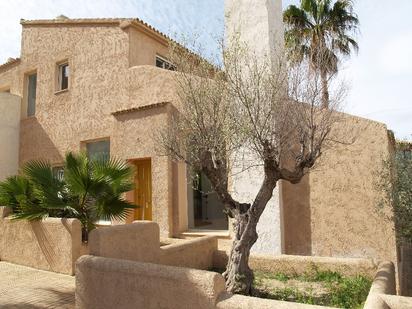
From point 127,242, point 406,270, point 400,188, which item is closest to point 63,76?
point 127,242

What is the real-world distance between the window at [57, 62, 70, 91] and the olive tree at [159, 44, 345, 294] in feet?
36.5

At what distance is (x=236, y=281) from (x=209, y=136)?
2.47 metres

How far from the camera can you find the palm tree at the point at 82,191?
332 inches

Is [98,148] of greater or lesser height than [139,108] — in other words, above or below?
below

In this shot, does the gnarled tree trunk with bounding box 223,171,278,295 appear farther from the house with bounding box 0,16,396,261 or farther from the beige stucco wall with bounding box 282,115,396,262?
the beige stucco wall with bounding box 282,115,396,262

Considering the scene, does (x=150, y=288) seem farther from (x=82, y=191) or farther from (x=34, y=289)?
(x=82, y=191)

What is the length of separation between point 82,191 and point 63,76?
971cm

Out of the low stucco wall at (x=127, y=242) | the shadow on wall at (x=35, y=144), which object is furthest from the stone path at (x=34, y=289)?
the shadow on wall at (x=35, y=144)

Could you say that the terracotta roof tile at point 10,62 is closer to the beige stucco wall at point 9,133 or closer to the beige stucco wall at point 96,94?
the beige stucco wall at point 96,94

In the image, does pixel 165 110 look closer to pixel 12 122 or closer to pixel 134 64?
pixel 134 64

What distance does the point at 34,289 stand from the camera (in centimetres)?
718

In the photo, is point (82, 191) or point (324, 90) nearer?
point (324, 90)

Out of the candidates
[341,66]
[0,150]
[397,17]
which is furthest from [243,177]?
[0,150]

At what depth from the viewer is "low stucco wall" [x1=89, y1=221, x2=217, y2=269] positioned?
592 cm
